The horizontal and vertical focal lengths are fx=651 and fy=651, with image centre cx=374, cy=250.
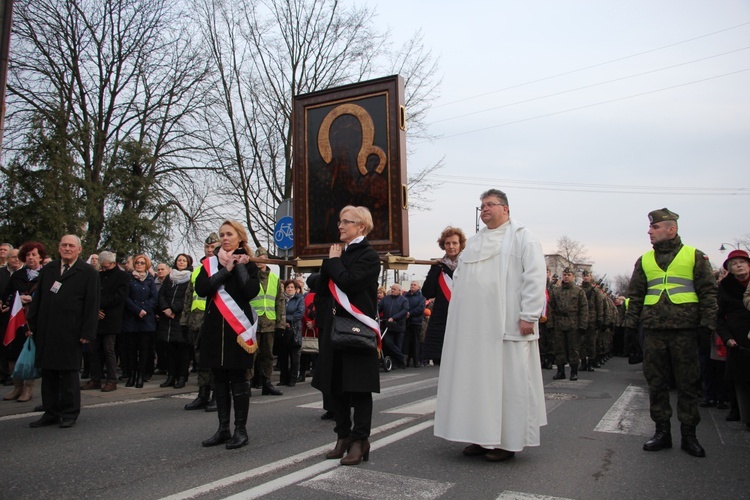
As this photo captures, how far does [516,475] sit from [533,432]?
0.51 m

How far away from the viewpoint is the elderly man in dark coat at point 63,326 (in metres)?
6.60

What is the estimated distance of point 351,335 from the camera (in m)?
4.89

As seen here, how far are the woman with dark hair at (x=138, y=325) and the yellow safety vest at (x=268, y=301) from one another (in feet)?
7.01

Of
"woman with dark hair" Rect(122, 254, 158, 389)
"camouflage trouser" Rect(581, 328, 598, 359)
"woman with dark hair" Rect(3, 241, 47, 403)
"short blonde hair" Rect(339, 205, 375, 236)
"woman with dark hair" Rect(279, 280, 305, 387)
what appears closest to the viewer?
"short blonde hair" Rect(339, 205, 375, 236)

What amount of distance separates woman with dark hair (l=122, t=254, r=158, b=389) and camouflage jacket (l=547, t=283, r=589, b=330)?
769 cm

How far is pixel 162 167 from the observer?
26.4 metres

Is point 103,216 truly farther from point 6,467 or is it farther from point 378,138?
point 6,467

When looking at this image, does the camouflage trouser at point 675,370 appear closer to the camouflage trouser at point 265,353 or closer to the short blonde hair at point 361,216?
the short blonde hair at point 361,216

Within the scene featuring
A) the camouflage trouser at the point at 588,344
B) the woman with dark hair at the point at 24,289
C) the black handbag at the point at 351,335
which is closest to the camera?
the black handbag at the point at 351,335

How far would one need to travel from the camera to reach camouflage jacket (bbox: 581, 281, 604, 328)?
48.3 feet

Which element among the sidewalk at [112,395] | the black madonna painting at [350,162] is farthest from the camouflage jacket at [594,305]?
the sidewalk at [112,395]

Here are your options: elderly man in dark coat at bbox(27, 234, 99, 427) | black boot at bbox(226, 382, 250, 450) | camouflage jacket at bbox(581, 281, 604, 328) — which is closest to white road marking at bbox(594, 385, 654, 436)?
black boot at bbox(226, 382, 250, 450)

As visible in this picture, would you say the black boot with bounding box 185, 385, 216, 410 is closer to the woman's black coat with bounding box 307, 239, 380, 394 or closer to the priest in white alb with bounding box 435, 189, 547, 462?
the woman's black coat with bounding box 307, 239, 380, 394

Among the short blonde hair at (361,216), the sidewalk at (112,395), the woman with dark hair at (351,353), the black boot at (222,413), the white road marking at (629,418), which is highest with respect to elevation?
the short blonde hair at (361,216)
